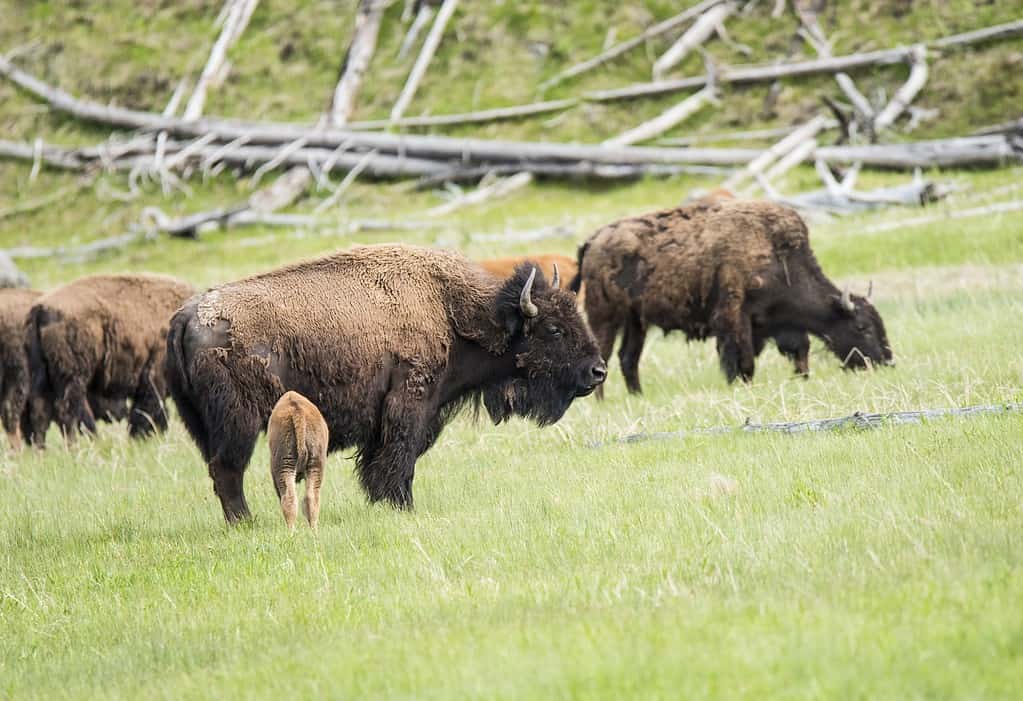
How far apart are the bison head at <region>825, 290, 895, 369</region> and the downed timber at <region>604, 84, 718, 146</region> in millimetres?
15995

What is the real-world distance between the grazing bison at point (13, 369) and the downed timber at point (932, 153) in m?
16.3

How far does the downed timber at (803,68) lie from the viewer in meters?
30.2

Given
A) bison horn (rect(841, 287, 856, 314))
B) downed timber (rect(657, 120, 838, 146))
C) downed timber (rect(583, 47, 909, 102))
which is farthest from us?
downed timber (rect(583, 47, 909, 102))

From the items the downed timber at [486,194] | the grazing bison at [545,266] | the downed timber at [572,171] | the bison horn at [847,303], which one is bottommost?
the downed timber at [486,194]

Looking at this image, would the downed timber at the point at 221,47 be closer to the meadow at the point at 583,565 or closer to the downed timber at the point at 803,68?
the downed timber at the point at 803,68

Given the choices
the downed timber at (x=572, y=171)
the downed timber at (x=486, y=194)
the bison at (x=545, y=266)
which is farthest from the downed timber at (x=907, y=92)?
the bison at (x=545, y=266)

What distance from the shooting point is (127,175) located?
3478 cm

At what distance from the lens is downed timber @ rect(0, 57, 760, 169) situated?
95.0ft

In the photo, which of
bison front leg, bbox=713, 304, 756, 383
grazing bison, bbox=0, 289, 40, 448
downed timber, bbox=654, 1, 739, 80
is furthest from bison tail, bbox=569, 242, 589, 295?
downed timber, bbox=654, 1, 739, 80

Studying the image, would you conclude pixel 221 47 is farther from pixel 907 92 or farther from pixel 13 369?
pixel 13 369

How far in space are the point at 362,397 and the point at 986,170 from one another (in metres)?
18.9

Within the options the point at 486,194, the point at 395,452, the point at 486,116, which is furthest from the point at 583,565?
the point at 486,116

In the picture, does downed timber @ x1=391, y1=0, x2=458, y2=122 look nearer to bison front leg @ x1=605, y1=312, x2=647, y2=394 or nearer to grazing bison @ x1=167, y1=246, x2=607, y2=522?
bison front leg @ x1=605, y1=312, x2=647, y2=394

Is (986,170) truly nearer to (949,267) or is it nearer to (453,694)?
(949,267)
